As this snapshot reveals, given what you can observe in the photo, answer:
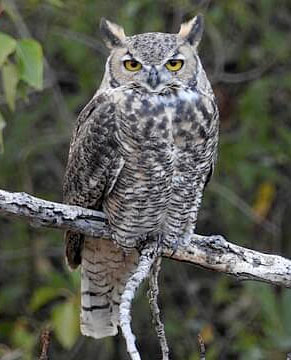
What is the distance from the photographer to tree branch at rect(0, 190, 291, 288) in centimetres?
265

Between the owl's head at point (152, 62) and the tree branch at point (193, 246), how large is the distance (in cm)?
37

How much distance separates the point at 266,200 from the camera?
474 centimetres

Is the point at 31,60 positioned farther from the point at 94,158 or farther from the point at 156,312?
Result: the point at 156,312

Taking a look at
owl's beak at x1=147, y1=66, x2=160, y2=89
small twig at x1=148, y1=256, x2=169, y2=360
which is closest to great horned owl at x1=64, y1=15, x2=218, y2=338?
owl's beak at x1=147, y1=66, x2=160, y2=89

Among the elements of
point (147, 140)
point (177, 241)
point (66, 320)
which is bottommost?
point (66, 320)

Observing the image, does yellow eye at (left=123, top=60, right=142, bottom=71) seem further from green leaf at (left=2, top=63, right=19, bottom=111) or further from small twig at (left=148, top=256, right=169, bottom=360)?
small twig at (left=148, top=256, right=169, bottom=360)

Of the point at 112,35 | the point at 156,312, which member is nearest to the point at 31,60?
the point at 112,35

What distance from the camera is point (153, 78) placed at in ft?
9.56

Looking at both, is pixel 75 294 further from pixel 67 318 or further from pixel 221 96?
pixel 221 96

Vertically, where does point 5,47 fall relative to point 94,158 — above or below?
above

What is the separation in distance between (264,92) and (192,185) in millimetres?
1677

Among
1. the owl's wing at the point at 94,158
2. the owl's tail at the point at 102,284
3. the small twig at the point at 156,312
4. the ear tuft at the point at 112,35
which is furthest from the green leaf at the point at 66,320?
the ear tuft at the point at 112,35

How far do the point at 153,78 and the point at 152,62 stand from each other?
1.6 inches

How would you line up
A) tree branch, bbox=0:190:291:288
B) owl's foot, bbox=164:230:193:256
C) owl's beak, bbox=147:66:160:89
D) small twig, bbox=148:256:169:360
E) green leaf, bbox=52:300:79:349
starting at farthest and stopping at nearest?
green leaf, bbox=52:300:79:349 → owl's foot, bbox=164:230:193:256 → owl's beak, bbox=147:66:160:89 → tree branch, bbox=0:190:291:288 → small twig, bbox=148:256:169:360
